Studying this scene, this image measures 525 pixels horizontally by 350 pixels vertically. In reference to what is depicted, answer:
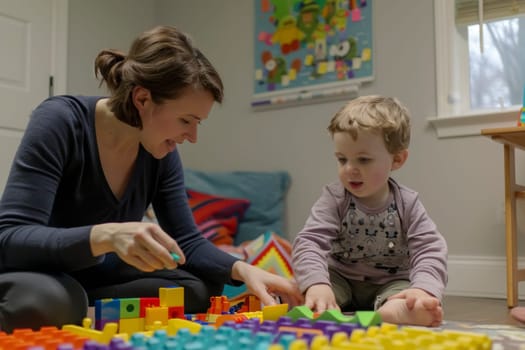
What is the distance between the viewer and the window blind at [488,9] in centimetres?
224

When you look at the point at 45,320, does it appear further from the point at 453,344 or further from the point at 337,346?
the point at 453,344

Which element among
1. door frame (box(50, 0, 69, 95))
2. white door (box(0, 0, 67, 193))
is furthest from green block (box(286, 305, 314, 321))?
door frame (box(50, 0, 69, 95))

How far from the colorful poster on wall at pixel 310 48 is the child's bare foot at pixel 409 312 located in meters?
1.52

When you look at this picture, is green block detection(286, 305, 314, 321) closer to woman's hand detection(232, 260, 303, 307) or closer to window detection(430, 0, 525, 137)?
woman's hand detection(232, 260, 303, 307)

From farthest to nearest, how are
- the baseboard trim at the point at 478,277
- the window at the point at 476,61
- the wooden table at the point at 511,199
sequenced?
the window at the point at 476,61 → the baseboard trim at the point at 478,277 → the wooden table at the point at 511,199

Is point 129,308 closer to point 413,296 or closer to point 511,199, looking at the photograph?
point 413,296

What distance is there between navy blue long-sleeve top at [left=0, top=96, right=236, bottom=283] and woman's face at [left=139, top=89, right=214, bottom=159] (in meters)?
0.12

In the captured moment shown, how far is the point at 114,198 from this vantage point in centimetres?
120

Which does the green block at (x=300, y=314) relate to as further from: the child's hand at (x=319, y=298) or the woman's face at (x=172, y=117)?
the woman's face at (x=172, y=117)

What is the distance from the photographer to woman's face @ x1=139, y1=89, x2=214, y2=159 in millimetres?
1120

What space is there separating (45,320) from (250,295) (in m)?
0.42

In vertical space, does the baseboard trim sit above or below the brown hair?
below

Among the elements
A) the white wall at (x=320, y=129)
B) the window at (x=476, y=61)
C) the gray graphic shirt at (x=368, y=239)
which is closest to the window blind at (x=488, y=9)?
the window at (x=476, y=61)

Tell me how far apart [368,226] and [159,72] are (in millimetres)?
613
